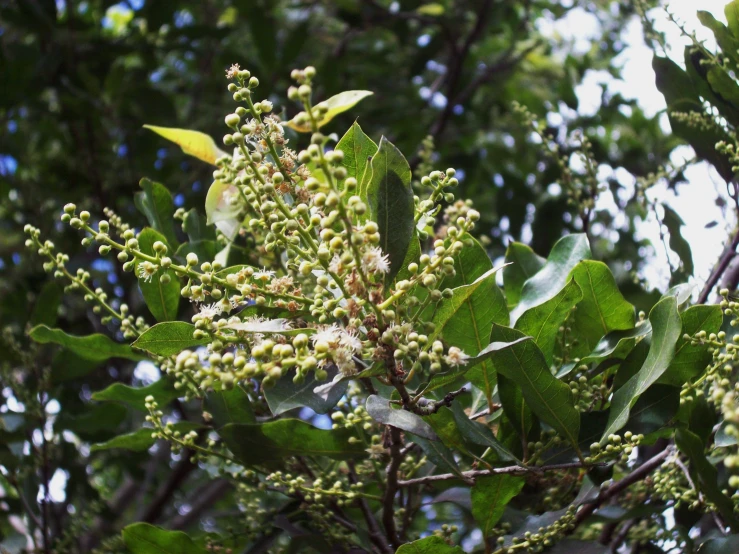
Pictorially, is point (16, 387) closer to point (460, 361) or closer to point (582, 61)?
point (460, 361)

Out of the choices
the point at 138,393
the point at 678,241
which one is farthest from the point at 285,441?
the point at 678,241

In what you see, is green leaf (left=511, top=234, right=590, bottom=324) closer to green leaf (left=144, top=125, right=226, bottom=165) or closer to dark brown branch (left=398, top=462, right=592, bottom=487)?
dark brown branch (left=398, top=462, right=592, bottom=487)

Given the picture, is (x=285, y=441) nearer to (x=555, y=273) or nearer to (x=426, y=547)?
(x=426, y=547)

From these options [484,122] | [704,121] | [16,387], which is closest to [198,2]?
[484,122]

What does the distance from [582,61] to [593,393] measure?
11.1 feet

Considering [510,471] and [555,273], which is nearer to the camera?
[510,471]

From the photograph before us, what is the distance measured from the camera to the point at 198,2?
4.57 meters

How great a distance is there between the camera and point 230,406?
1677 millimetres

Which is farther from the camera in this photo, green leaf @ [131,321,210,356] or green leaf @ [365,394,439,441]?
green leaf @ [131,321,210,356]

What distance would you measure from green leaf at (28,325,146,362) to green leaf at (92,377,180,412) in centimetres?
9

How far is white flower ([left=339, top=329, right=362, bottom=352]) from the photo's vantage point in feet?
3.81

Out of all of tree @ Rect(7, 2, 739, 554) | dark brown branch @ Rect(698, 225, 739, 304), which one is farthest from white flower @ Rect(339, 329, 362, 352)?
dark brown branch @ Rect(698, 225, 739, 304)

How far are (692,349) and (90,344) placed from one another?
1.49m

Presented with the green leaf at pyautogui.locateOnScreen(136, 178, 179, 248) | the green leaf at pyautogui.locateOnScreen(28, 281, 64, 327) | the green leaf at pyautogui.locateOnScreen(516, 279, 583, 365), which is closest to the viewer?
the green leaf at pyautogui.locateOnScreen(516, 279, 583, 365)
